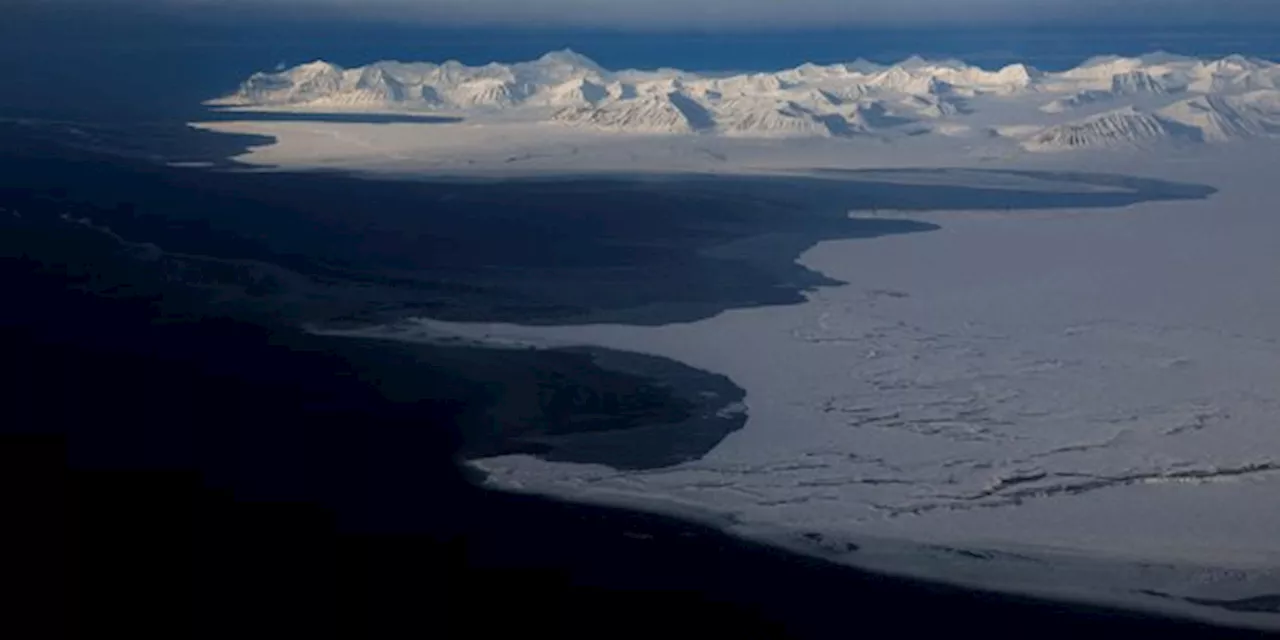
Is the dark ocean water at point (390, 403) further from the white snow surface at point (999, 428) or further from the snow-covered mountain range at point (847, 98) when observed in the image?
the snow-covered mountain range at point (847, 98)

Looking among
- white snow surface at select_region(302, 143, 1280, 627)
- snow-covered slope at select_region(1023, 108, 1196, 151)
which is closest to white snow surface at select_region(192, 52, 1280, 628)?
white snow surface at select_region(302, 143, 1280, 627)

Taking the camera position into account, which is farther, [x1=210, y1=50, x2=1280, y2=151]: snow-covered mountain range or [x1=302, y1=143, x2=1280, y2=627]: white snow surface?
[x1=210, y1=50, x2=1280, y2=151]: snow-covered mountain range

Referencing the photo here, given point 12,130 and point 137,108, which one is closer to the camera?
point 12,130

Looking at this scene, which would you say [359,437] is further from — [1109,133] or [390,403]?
[1109,133]

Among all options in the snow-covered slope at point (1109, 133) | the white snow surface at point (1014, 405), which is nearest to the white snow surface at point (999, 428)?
the white snow surface at point (1014, 405)

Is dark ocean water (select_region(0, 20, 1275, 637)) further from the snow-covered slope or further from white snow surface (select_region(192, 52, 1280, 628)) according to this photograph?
the snow-covered slope

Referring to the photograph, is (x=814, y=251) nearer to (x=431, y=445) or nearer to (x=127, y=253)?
(x=127, y=253)

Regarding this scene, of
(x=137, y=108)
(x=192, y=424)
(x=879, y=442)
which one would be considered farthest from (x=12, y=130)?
(x=879, y=442)

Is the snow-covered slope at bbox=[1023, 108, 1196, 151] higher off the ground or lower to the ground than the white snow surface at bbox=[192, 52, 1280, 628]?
higher
